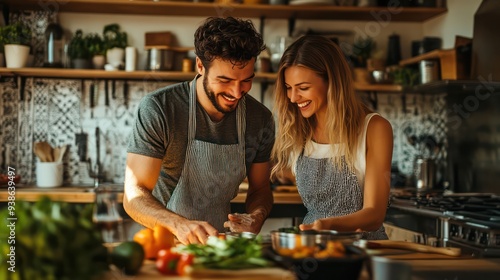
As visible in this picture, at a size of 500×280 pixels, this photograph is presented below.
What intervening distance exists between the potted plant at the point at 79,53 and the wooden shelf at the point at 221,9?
10.4 inches

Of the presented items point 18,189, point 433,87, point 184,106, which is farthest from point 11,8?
point 433,87

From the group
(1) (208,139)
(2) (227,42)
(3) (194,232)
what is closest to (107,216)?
(3) (194,232)

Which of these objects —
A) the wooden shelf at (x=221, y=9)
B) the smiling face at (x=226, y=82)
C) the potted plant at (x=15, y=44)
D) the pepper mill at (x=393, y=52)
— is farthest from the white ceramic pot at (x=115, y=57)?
the smiling face at (x=226, y=82)

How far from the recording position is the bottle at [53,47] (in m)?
4.88

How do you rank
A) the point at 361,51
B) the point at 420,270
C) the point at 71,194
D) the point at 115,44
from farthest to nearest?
1. the point at 361,51
2. the point at 115,44
3. the point at 71,194
4. the point at 420,270

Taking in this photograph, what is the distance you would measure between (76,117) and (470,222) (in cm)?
310

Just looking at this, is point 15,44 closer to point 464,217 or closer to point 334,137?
point 334,137

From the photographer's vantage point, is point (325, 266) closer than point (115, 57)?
Yes

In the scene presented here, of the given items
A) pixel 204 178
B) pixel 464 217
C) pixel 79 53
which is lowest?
pixel 464 217

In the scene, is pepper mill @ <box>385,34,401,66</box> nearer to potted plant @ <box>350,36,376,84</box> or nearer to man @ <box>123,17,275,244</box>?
potted plant @ <box>350,36,376,84</box>

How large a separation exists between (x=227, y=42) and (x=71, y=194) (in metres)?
2.28

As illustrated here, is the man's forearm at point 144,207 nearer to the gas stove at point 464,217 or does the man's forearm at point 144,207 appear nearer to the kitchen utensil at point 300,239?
the kitchen utensil at point 300,239

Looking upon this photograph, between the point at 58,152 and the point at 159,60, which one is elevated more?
the point at 159,60

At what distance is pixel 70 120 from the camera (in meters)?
5.11
